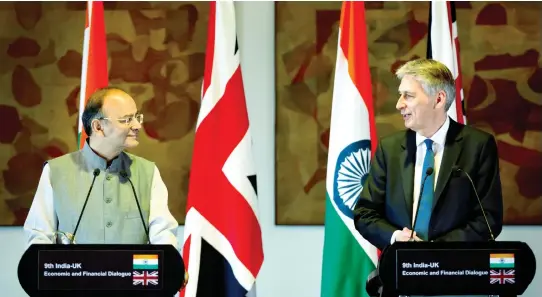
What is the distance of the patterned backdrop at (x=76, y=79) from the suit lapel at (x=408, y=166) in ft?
7.06

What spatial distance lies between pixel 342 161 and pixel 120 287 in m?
1.76

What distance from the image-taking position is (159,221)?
10.4 ft

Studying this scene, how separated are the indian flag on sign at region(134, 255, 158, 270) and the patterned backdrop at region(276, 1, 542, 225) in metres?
2.43

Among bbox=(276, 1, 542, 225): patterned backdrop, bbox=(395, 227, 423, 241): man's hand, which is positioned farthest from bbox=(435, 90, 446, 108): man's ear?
Answer: bbox=(276, 1, 542, 225): patterned backdrop

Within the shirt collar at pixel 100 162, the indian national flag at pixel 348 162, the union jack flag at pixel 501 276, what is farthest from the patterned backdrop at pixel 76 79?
the union jack flag at pixel 501 276

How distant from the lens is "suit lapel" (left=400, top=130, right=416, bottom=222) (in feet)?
9.82

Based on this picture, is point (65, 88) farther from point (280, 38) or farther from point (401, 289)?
point (401, 289)

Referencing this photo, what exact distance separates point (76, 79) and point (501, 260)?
3.25 metres

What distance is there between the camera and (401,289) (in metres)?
2.54

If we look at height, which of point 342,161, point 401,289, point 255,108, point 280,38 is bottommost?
point 401,289

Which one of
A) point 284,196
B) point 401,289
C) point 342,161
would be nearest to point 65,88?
point 284,196

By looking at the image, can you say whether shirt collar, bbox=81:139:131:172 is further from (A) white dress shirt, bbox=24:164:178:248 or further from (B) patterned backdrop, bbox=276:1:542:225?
(B) patterned backdrop, bbox=276:1:542:225

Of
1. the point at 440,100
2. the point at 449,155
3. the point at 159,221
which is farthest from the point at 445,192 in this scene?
the point at 159,221

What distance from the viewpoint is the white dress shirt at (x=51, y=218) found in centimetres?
310
